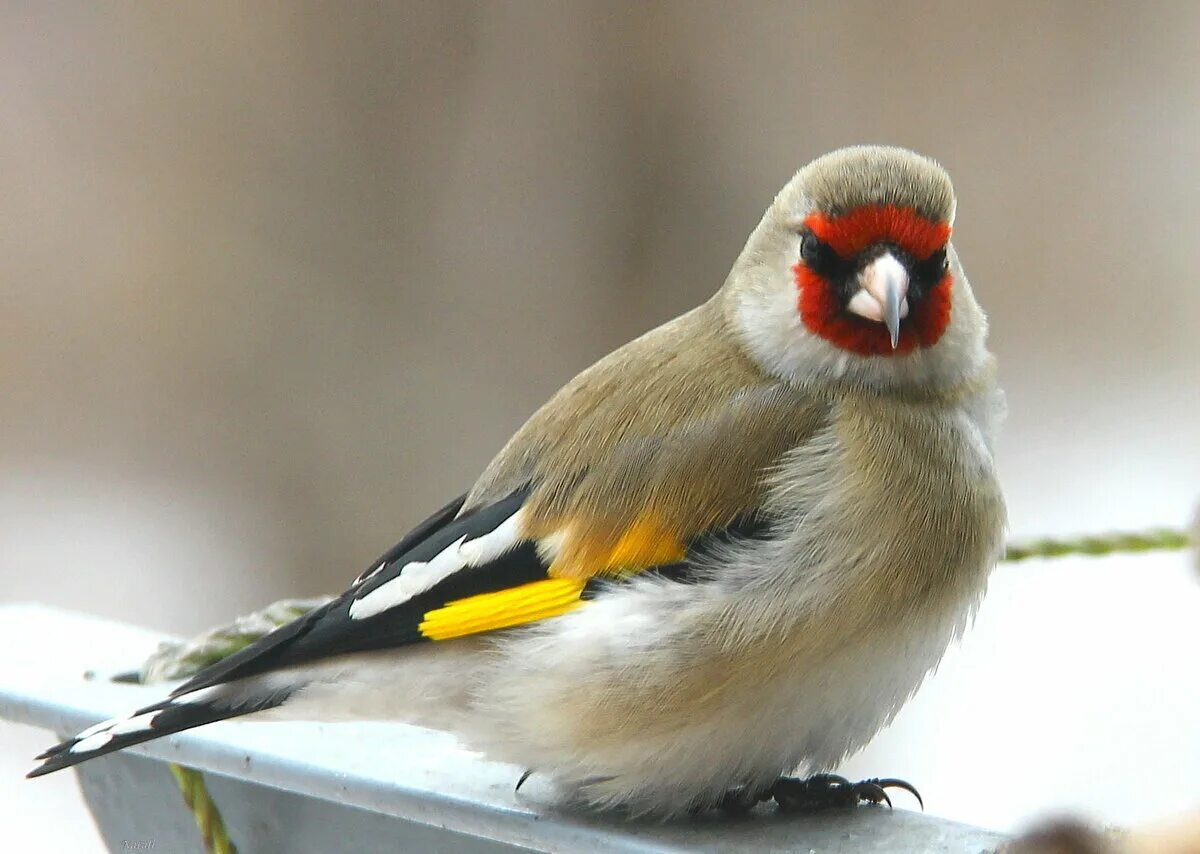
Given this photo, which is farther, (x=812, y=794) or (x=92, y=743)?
(x=812, y=794)

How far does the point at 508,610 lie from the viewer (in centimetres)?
150

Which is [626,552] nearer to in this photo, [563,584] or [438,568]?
[563,584]

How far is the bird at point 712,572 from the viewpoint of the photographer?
1.45 meters

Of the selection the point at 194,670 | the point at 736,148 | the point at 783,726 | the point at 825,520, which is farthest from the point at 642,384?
the point at 736,148

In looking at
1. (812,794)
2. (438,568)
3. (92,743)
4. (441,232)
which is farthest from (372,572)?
(441,232)

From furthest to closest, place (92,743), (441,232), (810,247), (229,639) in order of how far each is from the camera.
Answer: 1. (441,232)
2. (229,639)
3. (810,247)
4. (92,743)

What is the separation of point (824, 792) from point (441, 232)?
10.7ft

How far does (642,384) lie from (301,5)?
329 cm

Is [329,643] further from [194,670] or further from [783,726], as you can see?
[783,726]

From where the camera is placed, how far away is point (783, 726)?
1.47m

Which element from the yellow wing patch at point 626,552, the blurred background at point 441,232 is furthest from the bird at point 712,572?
the blurred background at point 441,232

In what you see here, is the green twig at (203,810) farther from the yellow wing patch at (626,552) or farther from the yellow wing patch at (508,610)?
the yellow wing patch at (626,552)

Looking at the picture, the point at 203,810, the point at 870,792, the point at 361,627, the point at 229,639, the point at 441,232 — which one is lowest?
the point at 870,792

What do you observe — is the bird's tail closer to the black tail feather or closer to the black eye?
the black tail feather
